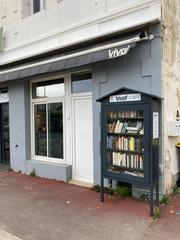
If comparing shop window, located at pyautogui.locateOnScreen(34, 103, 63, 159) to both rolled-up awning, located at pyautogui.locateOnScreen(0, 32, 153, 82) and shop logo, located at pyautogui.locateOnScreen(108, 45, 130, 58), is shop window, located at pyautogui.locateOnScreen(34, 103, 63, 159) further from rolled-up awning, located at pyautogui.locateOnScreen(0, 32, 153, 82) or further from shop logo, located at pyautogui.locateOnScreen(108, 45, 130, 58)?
shop logo, located at pyautogui.locateOnScreen(108, 45, 130, 58)

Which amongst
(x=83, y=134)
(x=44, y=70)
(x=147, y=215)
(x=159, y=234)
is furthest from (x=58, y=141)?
(x=159, y=234)

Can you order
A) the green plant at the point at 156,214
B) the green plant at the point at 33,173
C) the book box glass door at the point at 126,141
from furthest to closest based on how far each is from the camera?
1. the green plant at the point at 33,173
2. the book box glass door at the point at 126,141
3. the green plant at the point at 156,214

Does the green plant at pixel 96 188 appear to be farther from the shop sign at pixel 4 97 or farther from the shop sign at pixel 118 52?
the shop sign at pixel 4 97

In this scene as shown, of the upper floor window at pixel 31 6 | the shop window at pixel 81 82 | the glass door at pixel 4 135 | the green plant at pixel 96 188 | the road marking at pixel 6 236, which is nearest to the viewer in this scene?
the road marking at pixel 6 236

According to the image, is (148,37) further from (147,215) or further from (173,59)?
(147,215)

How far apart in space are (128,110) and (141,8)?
6.84 feet

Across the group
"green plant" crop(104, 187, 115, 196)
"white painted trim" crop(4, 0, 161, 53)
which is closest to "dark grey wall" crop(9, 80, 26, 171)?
"white painted trim" crop(4, 0, 161, 53)

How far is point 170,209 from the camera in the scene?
4352 mm

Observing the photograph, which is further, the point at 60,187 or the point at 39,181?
the point at 39,181

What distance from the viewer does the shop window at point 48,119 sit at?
21.7ft

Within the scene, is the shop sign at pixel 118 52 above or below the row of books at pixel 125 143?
above

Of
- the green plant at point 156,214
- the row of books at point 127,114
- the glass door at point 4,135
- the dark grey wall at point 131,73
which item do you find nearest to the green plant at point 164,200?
the green plant at point 156,214

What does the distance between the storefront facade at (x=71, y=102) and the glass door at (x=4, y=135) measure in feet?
1.71

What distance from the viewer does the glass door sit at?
816 cm
